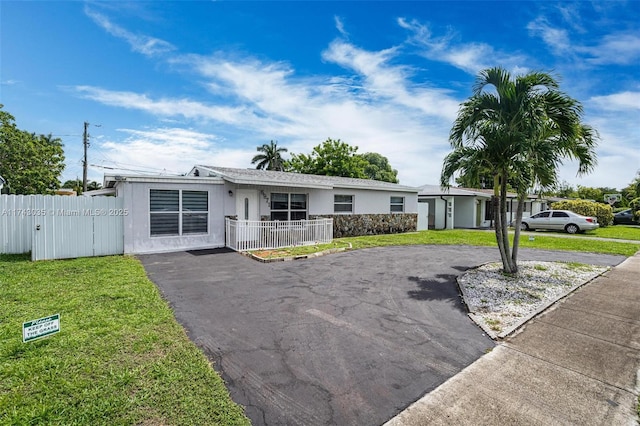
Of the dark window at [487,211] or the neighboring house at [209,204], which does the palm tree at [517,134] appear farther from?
the dark window at [487,211]

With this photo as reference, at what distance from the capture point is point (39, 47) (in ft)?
34.1

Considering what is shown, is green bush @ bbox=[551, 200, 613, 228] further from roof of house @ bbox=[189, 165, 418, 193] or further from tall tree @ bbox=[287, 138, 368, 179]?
tall tree @ bbox=[287, 138, 368, 179]

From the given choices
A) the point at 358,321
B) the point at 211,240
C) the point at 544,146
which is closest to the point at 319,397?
the point at 358,321

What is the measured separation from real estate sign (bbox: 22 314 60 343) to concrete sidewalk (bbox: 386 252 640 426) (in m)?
4.02

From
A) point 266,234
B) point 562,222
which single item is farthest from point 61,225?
point 562,222

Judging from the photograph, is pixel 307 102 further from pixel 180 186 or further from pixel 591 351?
pixel 591 351

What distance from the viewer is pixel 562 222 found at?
20016mm

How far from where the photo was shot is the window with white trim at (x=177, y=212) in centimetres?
1068

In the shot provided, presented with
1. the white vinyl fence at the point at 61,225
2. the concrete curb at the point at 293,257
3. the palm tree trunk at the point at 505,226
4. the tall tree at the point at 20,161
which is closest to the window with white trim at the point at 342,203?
the concrete curb at the point at 293,257

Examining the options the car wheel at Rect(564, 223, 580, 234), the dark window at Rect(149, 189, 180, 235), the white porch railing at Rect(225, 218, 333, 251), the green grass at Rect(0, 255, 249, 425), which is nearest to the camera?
the green grass at Rect(0, 255, 249, 425)

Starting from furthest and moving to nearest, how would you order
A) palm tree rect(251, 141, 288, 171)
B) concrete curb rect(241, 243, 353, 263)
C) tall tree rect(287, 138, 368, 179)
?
palm tree rect(251, 141, 288, 171) → tall tree rect(287, 138, 368, 179) → concrete curb rect(241, 243, 353, 263)

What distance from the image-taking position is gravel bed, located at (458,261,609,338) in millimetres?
5137

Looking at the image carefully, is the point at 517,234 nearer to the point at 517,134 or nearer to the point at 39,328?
the point at 517,134

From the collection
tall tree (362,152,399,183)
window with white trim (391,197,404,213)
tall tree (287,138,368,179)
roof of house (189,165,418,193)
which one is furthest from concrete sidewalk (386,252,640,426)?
tall tree (362,152,399,183)
